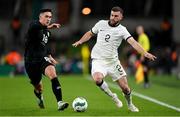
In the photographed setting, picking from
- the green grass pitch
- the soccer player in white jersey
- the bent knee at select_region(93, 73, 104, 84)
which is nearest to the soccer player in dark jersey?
the soccer player in white jersey

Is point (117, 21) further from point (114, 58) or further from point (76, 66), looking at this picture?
point (76, 66)

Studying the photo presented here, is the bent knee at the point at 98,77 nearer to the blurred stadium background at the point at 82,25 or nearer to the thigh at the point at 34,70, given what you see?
the thigh at the point at 34,70

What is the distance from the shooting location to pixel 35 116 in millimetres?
14562

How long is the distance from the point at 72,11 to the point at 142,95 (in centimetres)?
2670

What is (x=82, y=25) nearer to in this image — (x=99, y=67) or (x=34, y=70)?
(x=34, y=70)

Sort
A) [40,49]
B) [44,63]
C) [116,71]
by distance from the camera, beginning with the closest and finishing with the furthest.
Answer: [44,63] < [40,49] < [116,71]

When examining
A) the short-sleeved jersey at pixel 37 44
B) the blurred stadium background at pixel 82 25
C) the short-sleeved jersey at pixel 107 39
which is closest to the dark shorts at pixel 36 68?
the short-sleeved jersey at pixel 37 44

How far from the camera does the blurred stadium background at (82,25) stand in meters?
42.1

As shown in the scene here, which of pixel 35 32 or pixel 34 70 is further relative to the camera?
pixel 34 70

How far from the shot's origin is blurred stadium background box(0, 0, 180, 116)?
4206 cm

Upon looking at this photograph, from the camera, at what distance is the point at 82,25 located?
48.7 meters

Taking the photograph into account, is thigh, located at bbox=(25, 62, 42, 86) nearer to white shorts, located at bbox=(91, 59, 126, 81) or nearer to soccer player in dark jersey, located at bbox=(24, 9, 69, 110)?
soccer player in dark jersey, located at bbox=(24, 9, 69, 110)

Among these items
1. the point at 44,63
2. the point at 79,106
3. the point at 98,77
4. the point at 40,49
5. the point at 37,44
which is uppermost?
the point at 37,44

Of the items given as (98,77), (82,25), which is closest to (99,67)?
(98,77)
